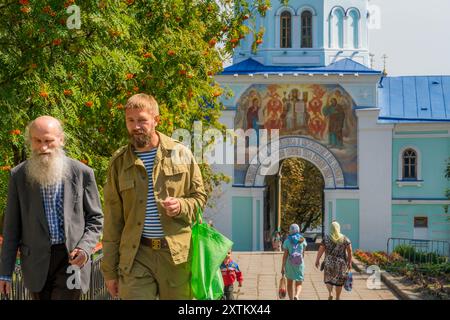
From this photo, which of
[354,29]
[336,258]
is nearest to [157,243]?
[336,258]

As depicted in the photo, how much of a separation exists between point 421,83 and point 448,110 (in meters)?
2.55

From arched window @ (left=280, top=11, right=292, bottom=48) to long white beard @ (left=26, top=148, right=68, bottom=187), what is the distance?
2843 centimetres

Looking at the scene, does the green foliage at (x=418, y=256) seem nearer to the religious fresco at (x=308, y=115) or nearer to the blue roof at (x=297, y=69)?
the religious fresco at (x=308, y=115)

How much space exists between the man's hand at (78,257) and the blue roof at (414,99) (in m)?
27.9

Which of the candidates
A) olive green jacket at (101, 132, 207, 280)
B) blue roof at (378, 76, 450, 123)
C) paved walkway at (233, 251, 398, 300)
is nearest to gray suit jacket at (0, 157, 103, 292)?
olive green jacket at (101, 132, 207, 280)

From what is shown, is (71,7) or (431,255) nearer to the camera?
(71,7)

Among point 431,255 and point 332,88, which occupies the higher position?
point 332,88

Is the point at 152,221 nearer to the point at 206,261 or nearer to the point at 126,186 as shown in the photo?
the point at 126,186

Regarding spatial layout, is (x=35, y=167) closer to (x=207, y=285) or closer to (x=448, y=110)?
(x=207, y=285)

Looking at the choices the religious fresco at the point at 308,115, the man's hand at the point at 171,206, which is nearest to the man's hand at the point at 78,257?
the man's hand at the point at 171,206

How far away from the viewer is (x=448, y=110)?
111 feet

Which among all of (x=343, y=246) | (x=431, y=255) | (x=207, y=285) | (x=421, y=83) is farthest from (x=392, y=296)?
(x=421, y=83)

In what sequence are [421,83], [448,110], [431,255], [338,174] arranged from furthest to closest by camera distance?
[421,83]
[448,110]
[338,174]
[431,255]

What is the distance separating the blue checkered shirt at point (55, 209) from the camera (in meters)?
5.84
